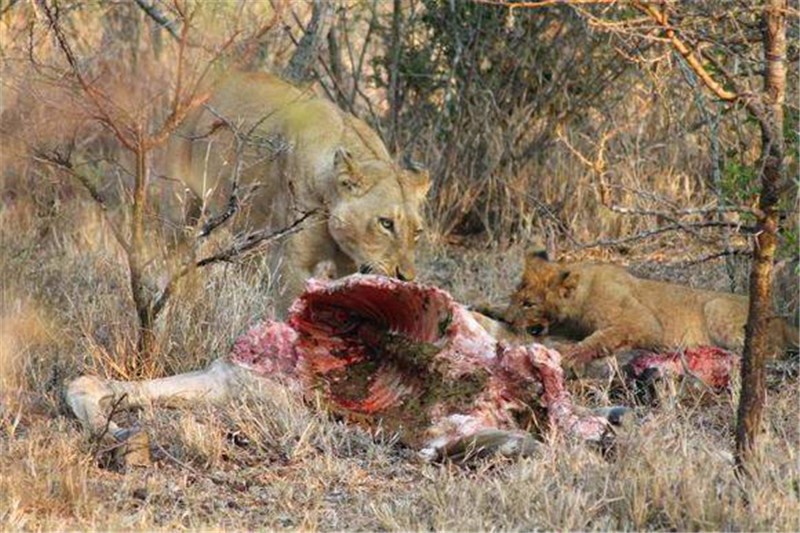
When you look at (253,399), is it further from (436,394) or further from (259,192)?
(259,192)

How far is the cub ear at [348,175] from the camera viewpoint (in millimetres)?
7445

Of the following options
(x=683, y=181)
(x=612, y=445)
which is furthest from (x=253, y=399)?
(x=683, y=181)

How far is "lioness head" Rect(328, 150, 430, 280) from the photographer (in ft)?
24.3

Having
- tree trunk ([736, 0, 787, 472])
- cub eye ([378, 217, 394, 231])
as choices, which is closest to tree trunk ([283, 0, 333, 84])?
cub eye ([378, 217, 394, 231])

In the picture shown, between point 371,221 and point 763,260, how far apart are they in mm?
2970

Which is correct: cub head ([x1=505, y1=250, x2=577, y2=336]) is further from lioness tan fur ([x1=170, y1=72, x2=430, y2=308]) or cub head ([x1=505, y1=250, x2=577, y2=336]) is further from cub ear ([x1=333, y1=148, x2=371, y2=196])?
cub ear ([x1=333, y1=148, x2=371, y2=196])

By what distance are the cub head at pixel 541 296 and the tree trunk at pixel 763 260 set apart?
2611 millimetres

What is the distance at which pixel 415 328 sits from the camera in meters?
5.95

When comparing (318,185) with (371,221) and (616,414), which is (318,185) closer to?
(371,221)

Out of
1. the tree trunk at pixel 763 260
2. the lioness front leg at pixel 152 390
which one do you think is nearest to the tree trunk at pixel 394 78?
the lioness front leg at pixel 152 390

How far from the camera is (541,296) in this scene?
7375 millimetres

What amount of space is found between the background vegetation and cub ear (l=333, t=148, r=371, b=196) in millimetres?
620

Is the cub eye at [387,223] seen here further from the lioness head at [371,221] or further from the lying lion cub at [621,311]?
the lying lion cub at [621,311]

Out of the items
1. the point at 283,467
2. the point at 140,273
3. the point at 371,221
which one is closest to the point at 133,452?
the point at 283,467
